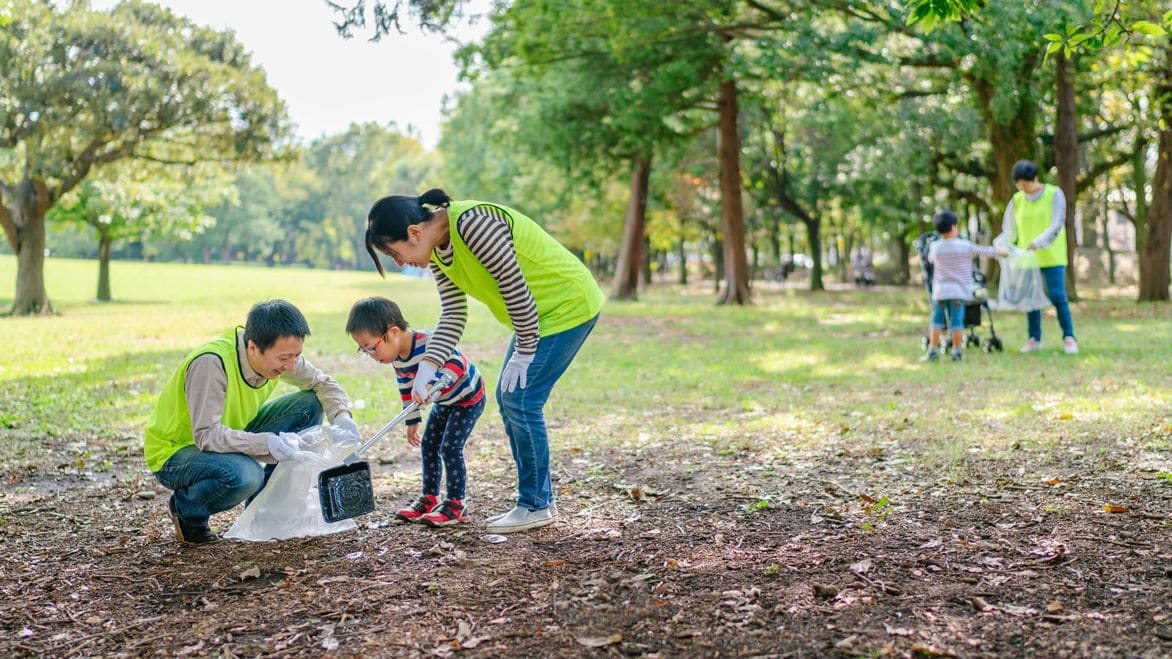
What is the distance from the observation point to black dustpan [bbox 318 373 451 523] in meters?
4.52

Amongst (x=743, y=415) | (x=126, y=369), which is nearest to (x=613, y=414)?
(x=743, y=415)

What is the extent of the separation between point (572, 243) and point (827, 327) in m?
24.4

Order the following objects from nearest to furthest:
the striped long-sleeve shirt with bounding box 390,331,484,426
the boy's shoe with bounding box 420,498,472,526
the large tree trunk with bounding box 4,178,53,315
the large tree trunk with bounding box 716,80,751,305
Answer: the striped long-sleeve shirt with bounding box 390,331,484,426 → the boy's shoe with bounding box 420,498,472,526 → the large tree trunk with bounding box 716,80,751,305 → the large tree trunk with bounding box 4,178,53,315

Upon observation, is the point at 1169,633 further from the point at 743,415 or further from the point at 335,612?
the point at 743,415

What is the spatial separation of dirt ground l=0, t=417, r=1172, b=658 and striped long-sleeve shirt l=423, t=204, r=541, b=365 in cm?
90

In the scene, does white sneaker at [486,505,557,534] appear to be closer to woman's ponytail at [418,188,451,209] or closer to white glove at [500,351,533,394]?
white glove at [500,351,533,394]

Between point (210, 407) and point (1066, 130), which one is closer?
point (210, 407)

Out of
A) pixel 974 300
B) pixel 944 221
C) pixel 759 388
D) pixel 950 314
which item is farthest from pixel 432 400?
pixel 974 300

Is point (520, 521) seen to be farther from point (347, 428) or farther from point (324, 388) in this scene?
point (324, 388)

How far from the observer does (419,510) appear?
4.98m

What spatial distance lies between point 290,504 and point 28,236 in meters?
23.4

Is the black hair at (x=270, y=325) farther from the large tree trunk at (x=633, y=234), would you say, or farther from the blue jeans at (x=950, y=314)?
the large tree trunk at (x=633, y=234)

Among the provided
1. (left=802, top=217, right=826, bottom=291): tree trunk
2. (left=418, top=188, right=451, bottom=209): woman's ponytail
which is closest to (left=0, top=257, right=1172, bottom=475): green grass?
(left=418, top=188, right=451, bottom=209): woman's ponytail

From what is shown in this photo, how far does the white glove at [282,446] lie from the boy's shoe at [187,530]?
0.55m
